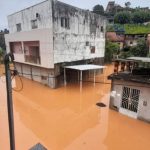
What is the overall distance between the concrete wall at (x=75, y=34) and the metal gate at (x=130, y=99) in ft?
25.5

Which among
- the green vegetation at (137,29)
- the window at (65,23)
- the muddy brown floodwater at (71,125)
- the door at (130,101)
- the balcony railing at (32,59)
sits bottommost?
the muddy brown floodwater at (71,125)

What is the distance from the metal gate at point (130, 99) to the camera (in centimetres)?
896

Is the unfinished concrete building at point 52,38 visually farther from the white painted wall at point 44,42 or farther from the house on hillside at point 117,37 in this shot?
the house on hillside at point 117,37

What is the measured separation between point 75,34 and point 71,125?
1098cm

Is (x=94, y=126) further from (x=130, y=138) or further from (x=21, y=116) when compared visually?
(x=21, y=116)

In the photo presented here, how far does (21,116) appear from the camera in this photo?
9969 mm

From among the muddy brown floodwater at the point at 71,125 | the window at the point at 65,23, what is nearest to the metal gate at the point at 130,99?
the muddy brown floodwater at the point at 71,125

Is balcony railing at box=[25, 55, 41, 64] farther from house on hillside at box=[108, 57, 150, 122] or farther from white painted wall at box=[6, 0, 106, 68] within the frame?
house on hillside at box=[108, 57, 150, 122]

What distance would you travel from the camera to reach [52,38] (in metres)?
13.8

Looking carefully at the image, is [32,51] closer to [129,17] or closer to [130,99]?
Answer: [130,99]

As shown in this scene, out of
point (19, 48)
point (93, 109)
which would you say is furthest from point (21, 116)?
point (19, 48)

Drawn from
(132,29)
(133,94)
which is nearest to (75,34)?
(133,94)

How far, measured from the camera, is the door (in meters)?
8.99

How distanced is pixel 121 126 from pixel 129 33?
31430 millimetres
